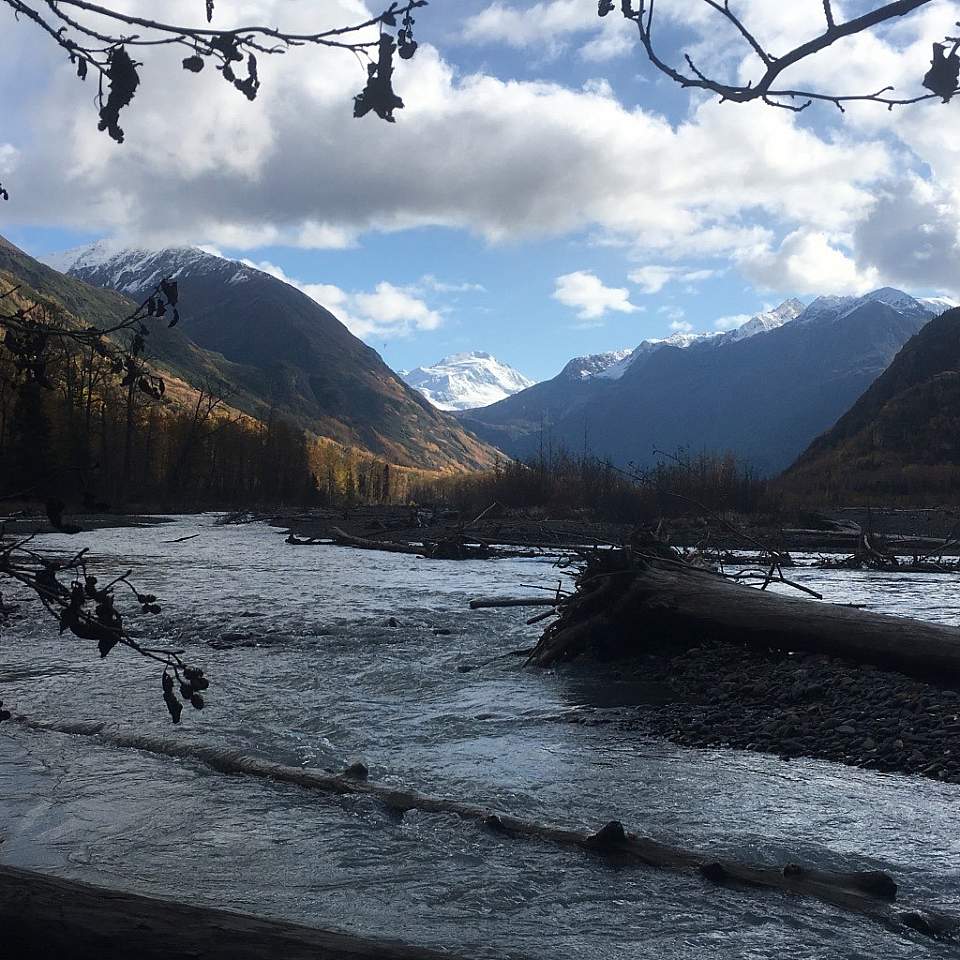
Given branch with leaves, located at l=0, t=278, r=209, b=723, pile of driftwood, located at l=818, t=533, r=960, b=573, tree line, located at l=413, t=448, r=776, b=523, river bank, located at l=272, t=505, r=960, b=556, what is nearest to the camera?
branch with leaves, located at l=0, t=278, r=209, b=723

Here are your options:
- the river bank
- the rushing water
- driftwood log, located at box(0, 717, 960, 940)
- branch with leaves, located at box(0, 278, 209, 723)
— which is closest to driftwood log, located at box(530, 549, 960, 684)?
the rushing water

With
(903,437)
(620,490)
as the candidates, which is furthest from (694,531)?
(903,437)

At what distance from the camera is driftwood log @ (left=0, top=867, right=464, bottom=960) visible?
3229mm

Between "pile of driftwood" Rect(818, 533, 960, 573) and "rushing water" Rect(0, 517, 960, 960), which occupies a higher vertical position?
"pile of driftwood" Rect(818, 533, 960, 573)

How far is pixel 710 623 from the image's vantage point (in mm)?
11438

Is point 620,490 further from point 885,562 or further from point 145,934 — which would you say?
point 145,934

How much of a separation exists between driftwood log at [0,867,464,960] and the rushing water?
137cm

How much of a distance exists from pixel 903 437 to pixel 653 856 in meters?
139

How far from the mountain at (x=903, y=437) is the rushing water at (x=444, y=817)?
3021 inches

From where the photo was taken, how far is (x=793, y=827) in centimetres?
616

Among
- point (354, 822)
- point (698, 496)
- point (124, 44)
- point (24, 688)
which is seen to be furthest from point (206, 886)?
point (698, 496)

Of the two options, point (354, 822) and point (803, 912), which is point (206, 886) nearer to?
point (354, 822)

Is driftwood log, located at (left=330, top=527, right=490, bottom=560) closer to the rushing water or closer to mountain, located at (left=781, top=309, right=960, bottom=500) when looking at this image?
the rushing water

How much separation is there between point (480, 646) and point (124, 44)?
1149 cm
